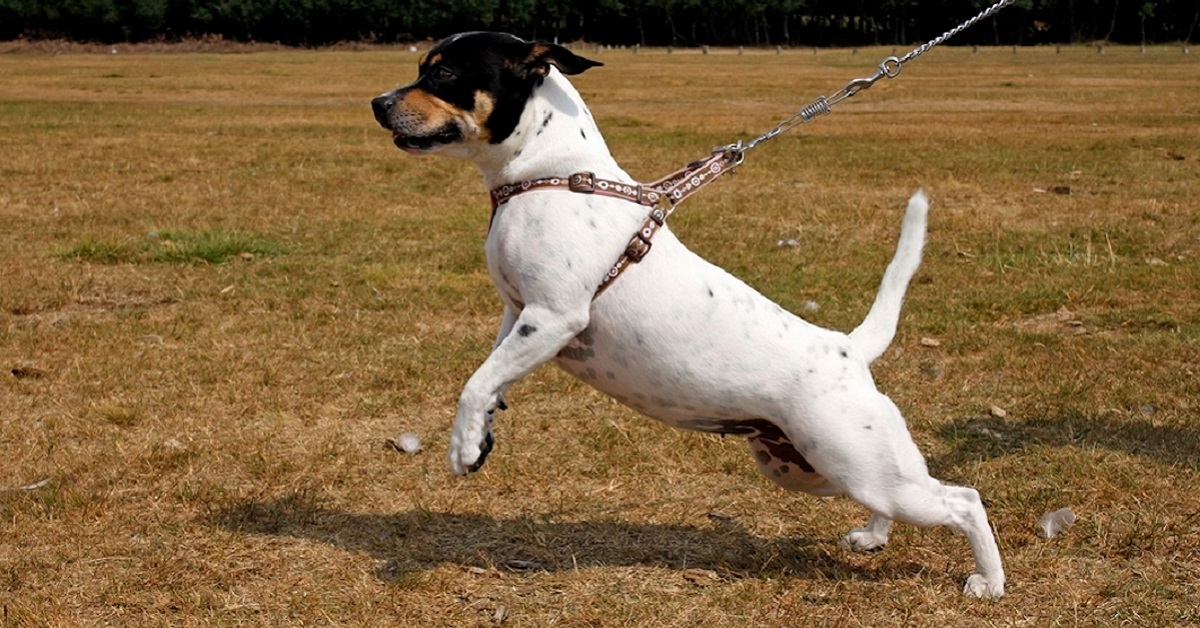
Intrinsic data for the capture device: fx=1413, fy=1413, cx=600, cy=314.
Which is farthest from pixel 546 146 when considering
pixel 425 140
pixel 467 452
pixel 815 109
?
pixel 815 109

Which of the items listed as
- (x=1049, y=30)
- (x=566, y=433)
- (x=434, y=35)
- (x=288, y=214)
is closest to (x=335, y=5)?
(x=434, y=35)

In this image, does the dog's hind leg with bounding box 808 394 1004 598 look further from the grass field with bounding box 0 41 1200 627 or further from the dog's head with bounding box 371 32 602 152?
the dog's head with bounding box 371 32 602 152

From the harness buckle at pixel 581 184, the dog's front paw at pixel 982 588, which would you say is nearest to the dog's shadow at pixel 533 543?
the dog's front paw at pixel 982 588

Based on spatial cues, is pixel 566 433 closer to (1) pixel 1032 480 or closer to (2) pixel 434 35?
(1) pixel 1032 480

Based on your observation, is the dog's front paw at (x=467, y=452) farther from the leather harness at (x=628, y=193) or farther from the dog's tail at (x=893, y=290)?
the dog's tail at (x=893, y=290)

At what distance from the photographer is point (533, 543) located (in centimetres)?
563

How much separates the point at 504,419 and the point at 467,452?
2.51 m

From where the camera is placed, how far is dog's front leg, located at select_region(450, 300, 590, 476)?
4781mm

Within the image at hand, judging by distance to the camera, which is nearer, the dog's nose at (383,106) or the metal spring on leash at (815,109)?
the dog's nose at (383,106)

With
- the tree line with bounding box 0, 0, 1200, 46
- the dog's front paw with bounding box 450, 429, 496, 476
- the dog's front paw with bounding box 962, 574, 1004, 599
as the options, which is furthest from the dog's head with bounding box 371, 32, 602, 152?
the tree line with bounding box 0, 0, 1200, 46

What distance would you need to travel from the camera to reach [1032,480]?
639cm

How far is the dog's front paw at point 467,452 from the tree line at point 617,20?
9896 cm

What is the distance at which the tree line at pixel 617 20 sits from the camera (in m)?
102

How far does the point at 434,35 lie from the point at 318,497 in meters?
107
